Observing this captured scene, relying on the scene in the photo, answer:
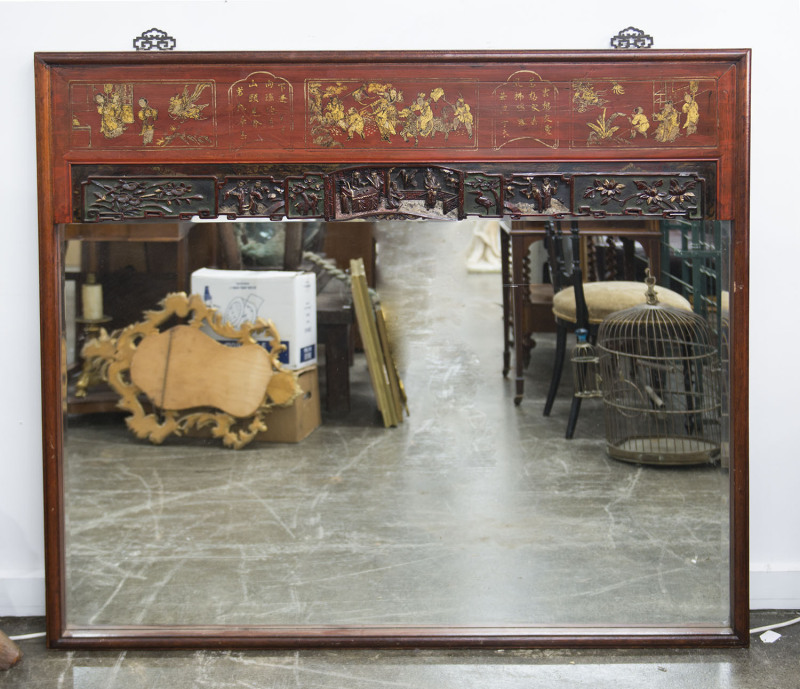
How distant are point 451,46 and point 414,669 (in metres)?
1.54

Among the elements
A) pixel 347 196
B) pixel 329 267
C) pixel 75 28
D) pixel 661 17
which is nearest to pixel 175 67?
pixel 75 28

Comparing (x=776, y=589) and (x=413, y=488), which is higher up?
(x=413, y=488)

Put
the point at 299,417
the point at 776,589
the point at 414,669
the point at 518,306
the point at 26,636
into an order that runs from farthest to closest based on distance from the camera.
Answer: the point at 299,417 → the point at 518,306 → the point at 776,589 → the point at 26,636 → the point at 414,669

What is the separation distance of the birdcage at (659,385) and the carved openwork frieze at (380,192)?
0.37 metres

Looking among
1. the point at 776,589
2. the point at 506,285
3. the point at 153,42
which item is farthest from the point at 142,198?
the point at 776,589

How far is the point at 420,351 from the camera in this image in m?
3.00

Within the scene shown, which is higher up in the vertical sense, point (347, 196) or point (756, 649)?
point (347, 196)

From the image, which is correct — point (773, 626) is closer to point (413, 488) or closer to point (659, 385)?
point (659, 385)

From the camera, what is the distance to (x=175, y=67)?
2.53 meters

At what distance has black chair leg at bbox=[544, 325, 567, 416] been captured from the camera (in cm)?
296

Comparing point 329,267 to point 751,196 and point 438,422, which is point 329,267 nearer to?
point 438,422

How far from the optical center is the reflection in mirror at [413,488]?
9.04 ft

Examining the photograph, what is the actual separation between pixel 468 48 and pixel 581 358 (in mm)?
950

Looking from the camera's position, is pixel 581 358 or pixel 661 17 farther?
pixel 581 358
